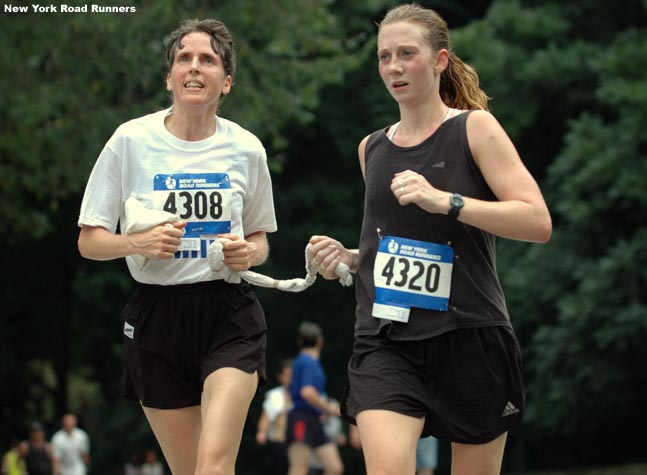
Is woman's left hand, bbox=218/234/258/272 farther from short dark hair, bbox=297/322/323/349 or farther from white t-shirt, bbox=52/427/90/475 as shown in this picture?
white t-shirt, bbox=52/427/90/475

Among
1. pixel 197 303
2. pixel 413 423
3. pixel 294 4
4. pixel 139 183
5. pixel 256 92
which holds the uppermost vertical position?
pixel 294 4

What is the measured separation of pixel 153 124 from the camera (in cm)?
602

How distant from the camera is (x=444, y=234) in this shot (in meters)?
5.34

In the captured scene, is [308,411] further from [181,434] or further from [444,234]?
[444,234]

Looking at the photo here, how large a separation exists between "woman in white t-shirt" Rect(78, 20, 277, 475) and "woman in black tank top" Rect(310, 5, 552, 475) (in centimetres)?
70

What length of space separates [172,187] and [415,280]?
1238mm

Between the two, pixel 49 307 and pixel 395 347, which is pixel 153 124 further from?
pixel 49 307

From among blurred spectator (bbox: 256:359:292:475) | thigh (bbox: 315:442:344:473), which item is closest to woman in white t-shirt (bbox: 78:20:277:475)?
thigh (bbox: 315:442:344:473)

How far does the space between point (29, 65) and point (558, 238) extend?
9542mm

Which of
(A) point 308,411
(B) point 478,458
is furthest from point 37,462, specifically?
(B) point 478,458

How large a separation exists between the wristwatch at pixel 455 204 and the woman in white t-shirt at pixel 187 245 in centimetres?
111

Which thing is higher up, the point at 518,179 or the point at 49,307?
the point at 518,179

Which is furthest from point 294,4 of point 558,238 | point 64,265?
point 64,265

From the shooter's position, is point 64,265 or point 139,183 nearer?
point 139,183
